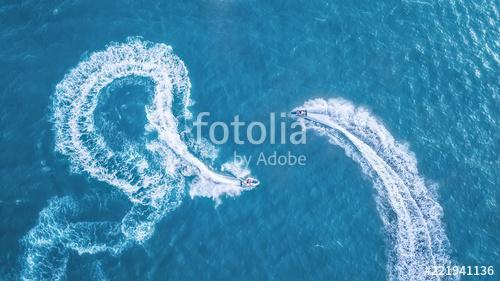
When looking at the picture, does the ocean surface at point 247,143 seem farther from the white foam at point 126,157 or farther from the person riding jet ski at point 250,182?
the person riding jet ski at point 250,182

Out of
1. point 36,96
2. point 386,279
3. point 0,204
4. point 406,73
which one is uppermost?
point 406,73

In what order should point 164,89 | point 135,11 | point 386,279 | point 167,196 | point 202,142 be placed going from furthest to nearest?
point 135,11, point 164,89, point 202,142, point 167,196, point 386,279

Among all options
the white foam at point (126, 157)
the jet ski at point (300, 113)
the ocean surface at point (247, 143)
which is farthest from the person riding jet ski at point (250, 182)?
the jet ski at point (300, 113)

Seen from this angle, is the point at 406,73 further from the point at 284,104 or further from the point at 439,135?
the point at 284,104

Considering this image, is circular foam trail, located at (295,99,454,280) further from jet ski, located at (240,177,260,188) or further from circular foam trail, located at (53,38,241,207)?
circular foam trail, located at (53,38,241,207)

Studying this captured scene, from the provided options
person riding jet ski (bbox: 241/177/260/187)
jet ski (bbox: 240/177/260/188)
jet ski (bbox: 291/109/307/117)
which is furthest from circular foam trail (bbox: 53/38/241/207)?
jet ski (bbox: 291/109/307/117)

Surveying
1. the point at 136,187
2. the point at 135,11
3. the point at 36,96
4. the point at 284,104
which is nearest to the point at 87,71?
the point at 36,96

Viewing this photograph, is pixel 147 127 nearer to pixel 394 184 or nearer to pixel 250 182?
pixel 250 182
